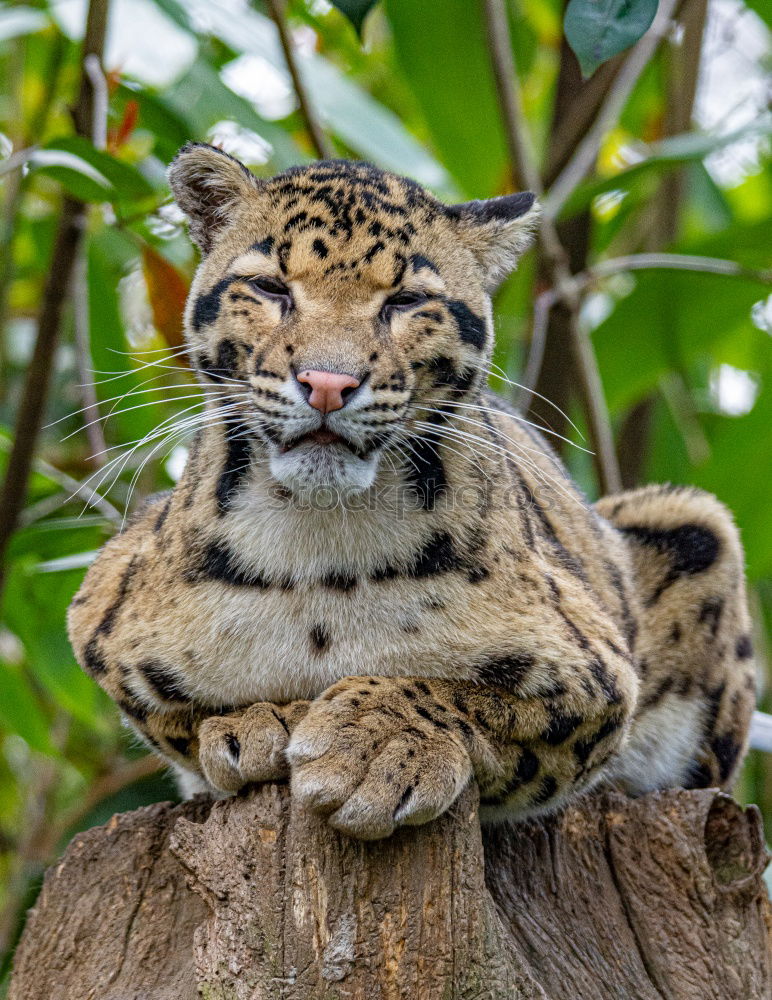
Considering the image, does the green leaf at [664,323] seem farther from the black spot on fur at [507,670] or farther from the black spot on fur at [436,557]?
the black spot on fur at [507,670]

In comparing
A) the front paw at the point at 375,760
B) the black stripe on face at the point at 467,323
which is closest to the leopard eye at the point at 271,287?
the black stripe on face at the point at 467,323

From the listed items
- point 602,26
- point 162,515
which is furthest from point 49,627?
point 602,26

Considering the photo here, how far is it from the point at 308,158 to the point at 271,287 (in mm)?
3085

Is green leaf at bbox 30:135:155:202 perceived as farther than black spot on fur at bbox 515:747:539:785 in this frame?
Yes

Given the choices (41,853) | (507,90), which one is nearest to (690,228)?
(507,90)

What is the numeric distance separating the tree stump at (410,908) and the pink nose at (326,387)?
117 cm

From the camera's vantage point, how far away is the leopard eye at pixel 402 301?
4.10 meters

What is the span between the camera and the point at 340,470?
383 centimetres

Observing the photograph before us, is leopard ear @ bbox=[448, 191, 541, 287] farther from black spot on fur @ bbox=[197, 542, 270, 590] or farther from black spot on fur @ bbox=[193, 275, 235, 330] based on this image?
black spot on fur @ bbox=[197, 542, 270, 590]

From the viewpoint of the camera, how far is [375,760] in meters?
3.68

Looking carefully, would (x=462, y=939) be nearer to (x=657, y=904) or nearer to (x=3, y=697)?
(x=657, y=904)

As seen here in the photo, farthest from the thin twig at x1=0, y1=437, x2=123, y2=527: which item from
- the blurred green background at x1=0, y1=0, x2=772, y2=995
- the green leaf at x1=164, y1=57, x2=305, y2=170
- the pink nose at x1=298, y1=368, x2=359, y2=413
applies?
the pink nose at x1=298, y1=368, x2=359, y2=413

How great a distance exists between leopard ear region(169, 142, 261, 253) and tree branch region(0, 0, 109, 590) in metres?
1.69

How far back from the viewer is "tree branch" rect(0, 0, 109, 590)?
6117mm
